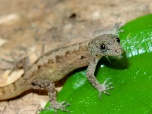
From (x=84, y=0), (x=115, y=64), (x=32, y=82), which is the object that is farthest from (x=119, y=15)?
(x=32, y=82)

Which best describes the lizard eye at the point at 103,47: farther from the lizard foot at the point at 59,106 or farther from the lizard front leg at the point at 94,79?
the lizard foot at the point at 59,106

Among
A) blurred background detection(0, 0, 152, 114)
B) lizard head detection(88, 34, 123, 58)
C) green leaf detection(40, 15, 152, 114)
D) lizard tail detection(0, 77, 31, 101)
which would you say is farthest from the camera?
blurred background detection(0, 0, 152, 114)

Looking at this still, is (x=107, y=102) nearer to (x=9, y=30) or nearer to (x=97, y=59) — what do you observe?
(x=97, y=59)

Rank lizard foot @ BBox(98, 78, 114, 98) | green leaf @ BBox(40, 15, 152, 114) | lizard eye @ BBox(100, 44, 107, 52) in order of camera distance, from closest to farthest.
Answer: green leaf @ BBox(40, 15, 152, 114)
lizard foot @ BBox(98, 78, 114, 98)
lizard eye @ BBox(100, 44, 107, 52)

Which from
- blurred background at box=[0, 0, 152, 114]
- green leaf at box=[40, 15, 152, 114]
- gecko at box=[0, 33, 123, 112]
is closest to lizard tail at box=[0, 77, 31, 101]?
gecko at box=[0, 33, 123, 112]

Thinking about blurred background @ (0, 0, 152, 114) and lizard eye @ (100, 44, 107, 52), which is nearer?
lizard eye @ (100, 44, 107, 52)

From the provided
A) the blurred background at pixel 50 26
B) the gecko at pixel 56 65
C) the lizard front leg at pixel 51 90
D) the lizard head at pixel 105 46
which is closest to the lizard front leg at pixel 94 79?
the gecko at pixel 56 65

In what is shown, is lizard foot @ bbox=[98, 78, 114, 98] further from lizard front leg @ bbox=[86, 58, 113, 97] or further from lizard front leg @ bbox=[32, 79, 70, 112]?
lizard front leg @ bbox=[32, 79, 70, 112]
